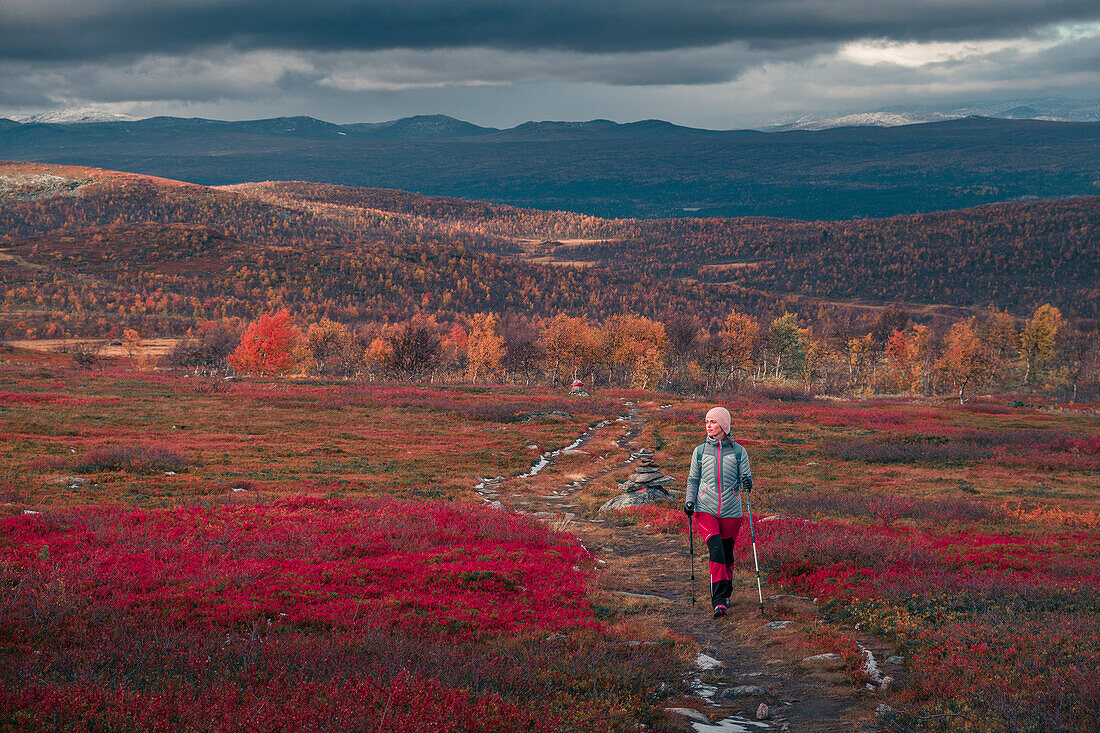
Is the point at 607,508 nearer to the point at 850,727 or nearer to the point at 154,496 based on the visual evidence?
the point at 154,496

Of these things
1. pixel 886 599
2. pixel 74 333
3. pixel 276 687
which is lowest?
pixel 74 333

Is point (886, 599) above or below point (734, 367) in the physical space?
above

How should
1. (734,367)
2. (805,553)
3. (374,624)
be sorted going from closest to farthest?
(374,624)
(805,553)
(734,367)

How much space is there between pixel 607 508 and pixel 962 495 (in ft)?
60.5

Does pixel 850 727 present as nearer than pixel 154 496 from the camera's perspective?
Yes

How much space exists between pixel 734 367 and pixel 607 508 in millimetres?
122451

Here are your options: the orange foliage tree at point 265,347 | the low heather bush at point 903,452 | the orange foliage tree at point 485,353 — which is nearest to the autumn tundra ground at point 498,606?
the low heather bush at point 903,452

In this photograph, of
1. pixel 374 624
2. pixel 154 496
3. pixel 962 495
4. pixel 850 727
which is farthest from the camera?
pixel 962 495

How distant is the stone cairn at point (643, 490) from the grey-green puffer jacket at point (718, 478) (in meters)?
13.8

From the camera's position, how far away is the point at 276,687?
25.9 ft

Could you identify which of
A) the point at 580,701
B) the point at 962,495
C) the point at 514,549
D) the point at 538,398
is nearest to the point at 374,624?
the point at 580,701

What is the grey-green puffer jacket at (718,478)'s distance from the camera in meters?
13.0

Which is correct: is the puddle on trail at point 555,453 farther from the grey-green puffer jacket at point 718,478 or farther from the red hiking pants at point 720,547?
the grey-green puffer jacket at point 718,478

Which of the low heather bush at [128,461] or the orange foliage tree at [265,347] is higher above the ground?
the low heather bush at [128,461]
